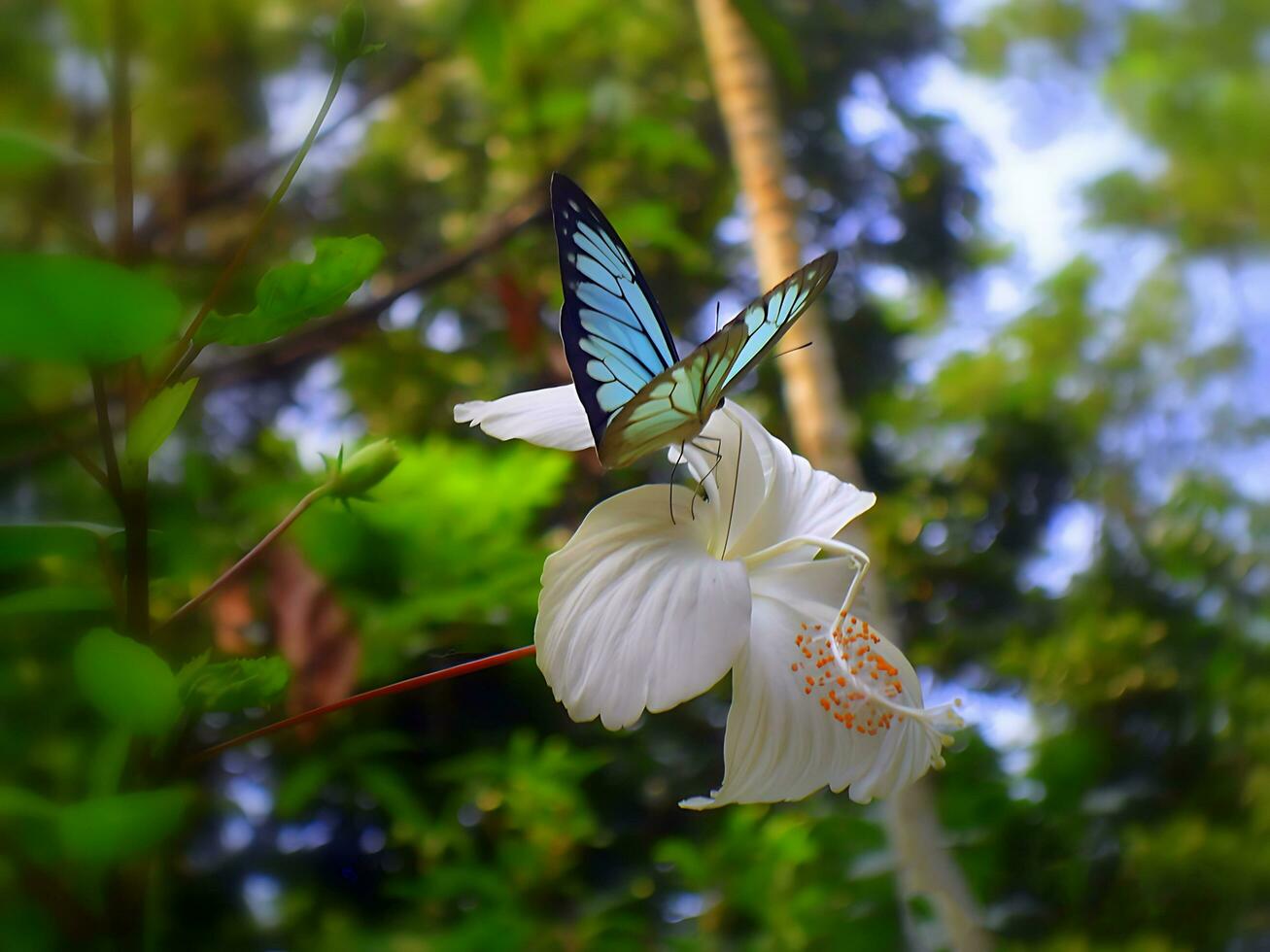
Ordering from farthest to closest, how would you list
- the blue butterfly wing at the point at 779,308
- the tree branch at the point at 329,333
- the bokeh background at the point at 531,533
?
the tree branch at the point at 329,333 → the bokeh background at the point at 531,533 → the blue butterfly wing at the point at 779,308

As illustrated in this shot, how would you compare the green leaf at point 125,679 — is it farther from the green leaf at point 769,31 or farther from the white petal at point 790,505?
the green leaf at point 769,31

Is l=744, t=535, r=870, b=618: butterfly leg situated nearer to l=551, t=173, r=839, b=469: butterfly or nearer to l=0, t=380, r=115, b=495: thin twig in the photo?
l=551, t=173, r=839, b=469: butterfly

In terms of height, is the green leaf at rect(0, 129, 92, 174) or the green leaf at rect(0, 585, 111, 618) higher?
the green leaf at rect(0, 129, 92, 174)

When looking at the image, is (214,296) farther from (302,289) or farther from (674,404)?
Answer: (674,404)

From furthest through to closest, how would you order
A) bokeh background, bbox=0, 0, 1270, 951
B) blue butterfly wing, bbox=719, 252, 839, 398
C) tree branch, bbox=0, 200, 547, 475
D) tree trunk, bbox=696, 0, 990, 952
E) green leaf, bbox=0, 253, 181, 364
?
tree trunk, bbox=696, 0, 990, 952
tree branch, bbox=0, 200, 547, 475
bokeh background, bbox=0, 0, 1270, 951
blue butterfly wing, bbox=719, 252, 839, 398
green leaf, bbox=0, 253, 181, 364

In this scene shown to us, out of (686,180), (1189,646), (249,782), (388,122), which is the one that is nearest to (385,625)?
(249,782)

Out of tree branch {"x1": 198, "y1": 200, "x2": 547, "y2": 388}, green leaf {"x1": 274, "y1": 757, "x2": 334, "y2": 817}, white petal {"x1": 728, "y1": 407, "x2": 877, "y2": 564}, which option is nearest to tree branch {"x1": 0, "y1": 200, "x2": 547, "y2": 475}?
tree branch {"x1": 198, "y1": 200, "x2": 547, "y2": 388}

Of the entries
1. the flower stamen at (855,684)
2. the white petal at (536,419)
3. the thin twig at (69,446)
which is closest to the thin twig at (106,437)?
the thin twig at (69,446)
